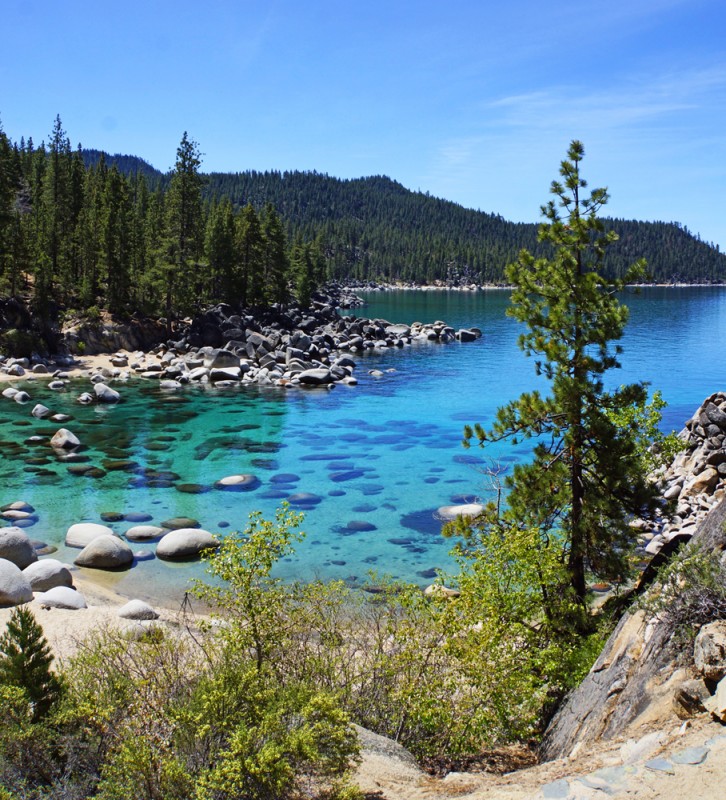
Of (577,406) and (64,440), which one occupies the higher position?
(577,406)

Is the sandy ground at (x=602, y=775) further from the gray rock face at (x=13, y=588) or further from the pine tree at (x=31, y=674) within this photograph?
the gray rock face at (x=13, y=588)

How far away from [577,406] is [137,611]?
36.5 ft

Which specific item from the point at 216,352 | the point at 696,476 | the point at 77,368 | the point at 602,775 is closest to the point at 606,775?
the point at 602,775

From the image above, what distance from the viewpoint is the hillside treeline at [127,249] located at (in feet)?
194

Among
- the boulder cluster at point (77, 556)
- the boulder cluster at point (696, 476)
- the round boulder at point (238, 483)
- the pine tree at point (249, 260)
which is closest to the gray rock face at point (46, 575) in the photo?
the boulder cluster at point (77, 556)

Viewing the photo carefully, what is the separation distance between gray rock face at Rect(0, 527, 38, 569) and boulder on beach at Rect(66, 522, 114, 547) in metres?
1.93

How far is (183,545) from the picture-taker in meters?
20.4

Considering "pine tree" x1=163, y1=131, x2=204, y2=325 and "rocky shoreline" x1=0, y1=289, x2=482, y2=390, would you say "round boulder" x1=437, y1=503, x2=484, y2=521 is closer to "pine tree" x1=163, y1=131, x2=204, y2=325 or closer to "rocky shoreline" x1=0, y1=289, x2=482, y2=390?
"rocky shoreline" x1=0, y1=289, x2=482, y2=390

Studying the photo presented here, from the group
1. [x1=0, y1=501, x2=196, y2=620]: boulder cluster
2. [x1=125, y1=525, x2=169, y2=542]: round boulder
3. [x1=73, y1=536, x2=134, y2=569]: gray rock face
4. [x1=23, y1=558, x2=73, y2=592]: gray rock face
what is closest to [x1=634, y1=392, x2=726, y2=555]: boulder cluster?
[x1=0, y1=501, x2=196, y2=620]: boulder cluster

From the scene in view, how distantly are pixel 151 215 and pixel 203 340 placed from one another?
28.5 meters

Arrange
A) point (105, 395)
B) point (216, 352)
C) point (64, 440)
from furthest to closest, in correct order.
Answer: point (216, 352), point (105, 395), point (64, 440)

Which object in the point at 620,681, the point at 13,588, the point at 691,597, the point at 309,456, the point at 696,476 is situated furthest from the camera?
the point at 309,456

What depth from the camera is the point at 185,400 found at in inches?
1781

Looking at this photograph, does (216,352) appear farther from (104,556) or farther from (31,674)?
(31,674)
